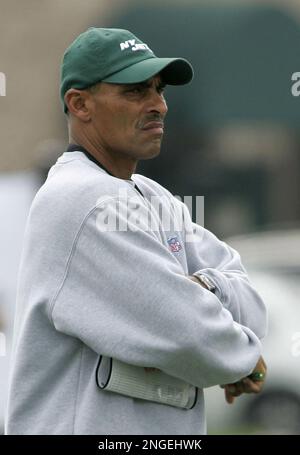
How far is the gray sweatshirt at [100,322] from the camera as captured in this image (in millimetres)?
2395

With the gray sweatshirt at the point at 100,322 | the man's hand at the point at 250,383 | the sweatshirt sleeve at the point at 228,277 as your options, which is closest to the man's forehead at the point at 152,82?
the gray sweatshirt at the point at 100,322

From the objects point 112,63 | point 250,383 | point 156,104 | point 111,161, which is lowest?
point 250,383

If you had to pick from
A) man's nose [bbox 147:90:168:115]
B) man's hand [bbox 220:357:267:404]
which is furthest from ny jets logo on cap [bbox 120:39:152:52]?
man's hand [bbox 220:357:267:404]

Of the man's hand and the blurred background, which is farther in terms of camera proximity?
the blurred background

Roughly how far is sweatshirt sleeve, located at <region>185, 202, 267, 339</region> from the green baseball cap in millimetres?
450

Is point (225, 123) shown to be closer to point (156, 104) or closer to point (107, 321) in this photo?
point (156, 104)

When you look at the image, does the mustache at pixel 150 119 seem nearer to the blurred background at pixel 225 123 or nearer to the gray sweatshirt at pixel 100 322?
the gray sweatshirt at pixel 100 322

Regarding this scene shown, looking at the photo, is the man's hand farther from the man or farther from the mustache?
the mustache

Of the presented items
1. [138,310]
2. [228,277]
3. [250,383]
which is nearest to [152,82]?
[228,277]

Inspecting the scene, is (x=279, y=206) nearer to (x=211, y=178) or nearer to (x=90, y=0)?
(x=211, y=178)

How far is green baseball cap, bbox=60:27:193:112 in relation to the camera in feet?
8.74

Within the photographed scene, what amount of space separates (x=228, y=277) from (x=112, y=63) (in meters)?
0.62

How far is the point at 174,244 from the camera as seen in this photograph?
268cm
